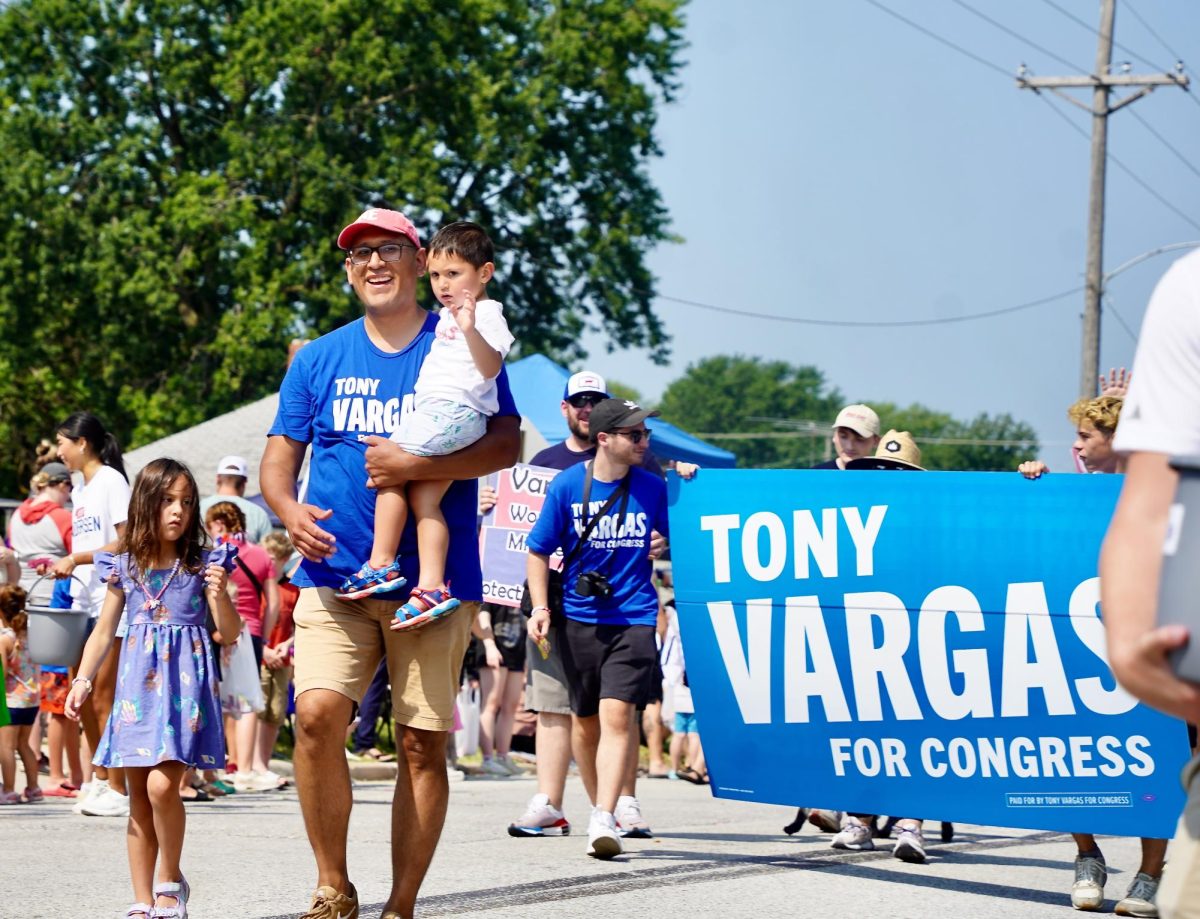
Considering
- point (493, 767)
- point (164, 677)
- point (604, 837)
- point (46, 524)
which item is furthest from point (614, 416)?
point (493, 767)

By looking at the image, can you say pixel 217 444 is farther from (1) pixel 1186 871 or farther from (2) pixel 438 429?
(1) pixel 1186 871

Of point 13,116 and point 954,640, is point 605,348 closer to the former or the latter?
point 13,116

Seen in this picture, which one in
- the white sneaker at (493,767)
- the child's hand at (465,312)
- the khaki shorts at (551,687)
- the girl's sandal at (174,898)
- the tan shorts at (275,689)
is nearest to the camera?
→ the child's hand at (465,312)

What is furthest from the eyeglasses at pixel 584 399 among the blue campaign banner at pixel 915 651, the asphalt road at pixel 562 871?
the asphalt road at pixel 562 871

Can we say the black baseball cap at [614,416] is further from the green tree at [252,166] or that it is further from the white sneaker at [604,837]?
the green tree at [252,166]

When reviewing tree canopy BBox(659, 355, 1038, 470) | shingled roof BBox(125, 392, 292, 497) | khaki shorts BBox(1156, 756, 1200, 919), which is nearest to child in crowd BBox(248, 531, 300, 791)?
shingled roof BBox(125, 392, 292, 497)

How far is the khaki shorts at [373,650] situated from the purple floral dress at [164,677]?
739 mm

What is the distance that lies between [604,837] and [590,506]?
157 centimetres

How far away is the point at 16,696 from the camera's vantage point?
10.8 metres

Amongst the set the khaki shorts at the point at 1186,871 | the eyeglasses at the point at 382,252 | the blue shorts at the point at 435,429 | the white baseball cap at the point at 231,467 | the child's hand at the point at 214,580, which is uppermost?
the eyeglasses at the point at 382,252

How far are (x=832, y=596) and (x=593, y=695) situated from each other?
1586 millimetres

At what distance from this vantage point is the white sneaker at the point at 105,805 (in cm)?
923

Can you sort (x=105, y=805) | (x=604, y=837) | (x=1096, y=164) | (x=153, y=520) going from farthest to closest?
(x=1096, y=164) → (x=105, y=805) → (x=604, y=837) → (x=153, y=520)

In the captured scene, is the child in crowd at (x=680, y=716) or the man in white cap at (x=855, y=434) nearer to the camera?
the man in white cap at (x=855, y=434)
